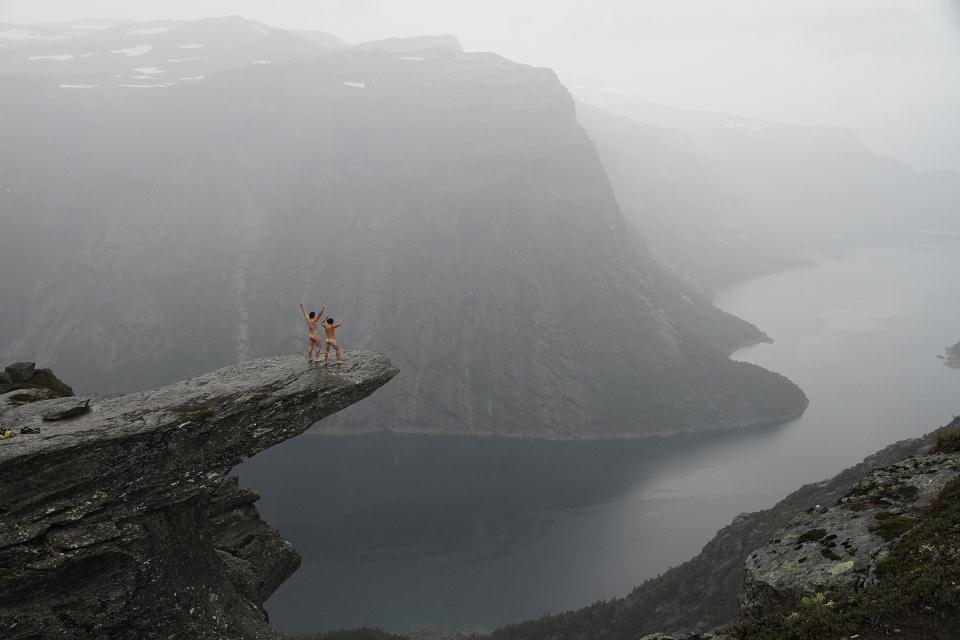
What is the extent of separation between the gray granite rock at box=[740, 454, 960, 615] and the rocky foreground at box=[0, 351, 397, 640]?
16.4 metres

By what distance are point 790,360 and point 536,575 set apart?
13020 cm

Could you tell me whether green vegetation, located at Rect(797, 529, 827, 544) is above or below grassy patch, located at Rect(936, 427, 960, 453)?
below

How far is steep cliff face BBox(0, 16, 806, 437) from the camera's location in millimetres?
162250

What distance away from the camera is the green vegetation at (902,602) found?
1243 cm

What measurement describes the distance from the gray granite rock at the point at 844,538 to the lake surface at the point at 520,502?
75.1 meters

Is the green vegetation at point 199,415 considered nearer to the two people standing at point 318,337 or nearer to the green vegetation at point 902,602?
the two people standing at point 318,337

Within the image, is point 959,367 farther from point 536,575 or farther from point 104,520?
point 104,520

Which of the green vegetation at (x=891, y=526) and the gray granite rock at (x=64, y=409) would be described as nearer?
the green vegetation at (x=891, y=526)

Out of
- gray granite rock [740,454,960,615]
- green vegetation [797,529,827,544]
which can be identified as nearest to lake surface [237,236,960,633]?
gray granite rock [740,454,960,615]

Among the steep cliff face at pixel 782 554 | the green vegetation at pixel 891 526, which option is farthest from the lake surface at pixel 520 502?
the green vegetation at pixel 891 526

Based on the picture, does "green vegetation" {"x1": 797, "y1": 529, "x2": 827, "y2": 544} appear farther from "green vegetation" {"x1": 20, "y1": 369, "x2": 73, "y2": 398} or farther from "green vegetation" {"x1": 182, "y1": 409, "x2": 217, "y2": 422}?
"green vegetation" {"x1": 20, "y1": 369, "x2": 73, "y2": 398}

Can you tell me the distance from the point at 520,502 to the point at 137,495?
104m

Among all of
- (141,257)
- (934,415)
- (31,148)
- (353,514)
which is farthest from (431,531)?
(31,148)

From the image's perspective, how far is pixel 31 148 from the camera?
7584 inches
